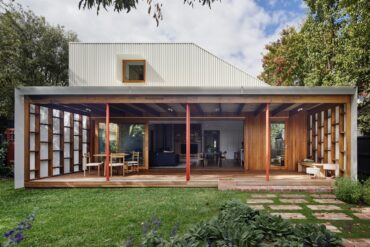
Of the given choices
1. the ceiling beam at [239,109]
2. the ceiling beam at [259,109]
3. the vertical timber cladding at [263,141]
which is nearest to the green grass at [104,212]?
the ceiling beam at [239,109]

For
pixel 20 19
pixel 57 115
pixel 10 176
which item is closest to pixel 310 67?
pixel 57 115

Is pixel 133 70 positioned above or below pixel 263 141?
above

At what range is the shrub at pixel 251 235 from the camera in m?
2.14

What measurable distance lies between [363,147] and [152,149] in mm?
9117

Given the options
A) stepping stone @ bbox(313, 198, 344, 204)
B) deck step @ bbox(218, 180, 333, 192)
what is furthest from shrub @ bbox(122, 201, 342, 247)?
deck step @ bbox(218, 180, 333, 192)

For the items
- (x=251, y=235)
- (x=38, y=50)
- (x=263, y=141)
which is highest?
(x=38, y=50)

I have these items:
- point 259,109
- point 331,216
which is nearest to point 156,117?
point 259,109

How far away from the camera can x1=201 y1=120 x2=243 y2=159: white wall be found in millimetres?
15203

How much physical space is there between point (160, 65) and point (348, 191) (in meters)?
8.68

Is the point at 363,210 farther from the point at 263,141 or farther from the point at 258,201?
the point at 263,141

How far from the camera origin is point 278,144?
33.3 feet

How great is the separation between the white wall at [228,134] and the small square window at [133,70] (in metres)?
5.39

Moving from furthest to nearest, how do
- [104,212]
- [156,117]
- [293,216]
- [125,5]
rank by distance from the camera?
[156,117]
[104,212]
[293,216]
[125,5]

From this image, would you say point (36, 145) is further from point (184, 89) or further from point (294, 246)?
point (294, 246)
